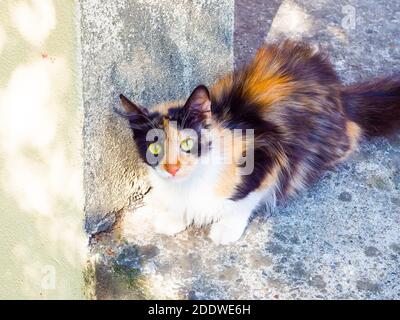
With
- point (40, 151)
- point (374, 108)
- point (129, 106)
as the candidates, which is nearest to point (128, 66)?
point (129, 106)

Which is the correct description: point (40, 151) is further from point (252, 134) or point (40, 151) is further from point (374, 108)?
point (374, 108)

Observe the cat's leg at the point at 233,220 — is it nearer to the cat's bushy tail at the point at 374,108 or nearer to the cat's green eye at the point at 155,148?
the cat's green eye at the point at 155,148

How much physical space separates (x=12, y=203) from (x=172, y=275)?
783 millimetres

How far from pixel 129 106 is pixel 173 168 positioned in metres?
0.27

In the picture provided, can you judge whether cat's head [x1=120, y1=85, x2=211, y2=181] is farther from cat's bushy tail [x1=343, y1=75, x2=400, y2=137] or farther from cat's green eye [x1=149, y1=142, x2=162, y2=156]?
cat's bushy tail [x1=343, y1=75, x2=400, y2=137]

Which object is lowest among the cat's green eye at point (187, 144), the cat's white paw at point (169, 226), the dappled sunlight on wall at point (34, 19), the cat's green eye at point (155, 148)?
the cat's white paw at point (169, 226)

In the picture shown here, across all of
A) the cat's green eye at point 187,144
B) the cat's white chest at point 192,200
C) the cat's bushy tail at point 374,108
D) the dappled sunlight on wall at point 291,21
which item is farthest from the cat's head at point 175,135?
the dappled sunlight on wall at point 291,21

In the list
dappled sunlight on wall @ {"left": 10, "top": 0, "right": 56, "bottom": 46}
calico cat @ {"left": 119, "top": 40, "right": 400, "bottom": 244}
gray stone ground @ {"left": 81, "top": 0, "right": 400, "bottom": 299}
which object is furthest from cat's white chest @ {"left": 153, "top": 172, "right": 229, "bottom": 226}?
dappled sunlight on wall @ {"left": 10, "top": 0, "right": 56, "bottom": 46}

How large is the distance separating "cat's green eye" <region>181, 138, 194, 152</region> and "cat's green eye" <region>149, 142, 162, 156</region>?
0.09 meters

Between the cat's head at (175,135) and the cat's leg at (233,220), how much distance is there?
0.30m

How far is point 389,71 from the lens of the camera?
3.29m

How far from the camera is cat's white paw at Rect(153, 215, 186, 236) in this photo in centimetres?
251

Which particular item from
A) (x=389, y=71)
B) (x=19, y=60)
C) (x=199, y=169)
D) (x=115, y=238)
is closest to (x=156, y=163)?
(x=199, y=169)

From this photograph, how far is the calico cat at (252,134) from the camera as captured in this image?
2.23 meters
